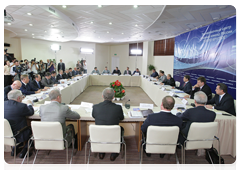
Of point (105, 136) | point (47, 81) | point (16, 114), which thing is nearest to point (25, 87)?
point (47, 81)

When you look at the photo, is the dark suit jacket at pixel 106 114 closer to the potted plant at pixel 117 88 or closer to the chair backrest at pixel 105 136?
the chair backrest at pixel 105 136

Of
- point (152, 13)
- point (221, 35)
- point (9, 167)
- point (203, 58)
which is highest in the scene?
point (152, 13)

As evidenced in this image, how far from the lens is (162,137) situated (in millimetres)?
1908

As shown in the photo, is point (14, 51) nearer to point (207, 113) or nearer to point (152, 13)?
point (152, 13)

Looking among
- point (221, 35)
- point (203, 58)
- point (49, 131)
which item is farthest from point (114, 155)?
point (203, 58)

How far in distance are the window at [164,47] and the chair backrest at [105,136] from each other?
947 cm

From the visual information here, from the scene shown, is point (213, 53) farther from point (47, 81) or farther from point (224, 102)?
point (47, 81)

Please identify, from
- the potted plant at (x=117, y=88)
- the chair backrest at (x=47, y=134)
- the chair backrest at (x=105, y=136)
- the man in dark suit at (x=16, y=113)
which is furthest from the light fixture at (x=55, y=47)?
the chair backrest at (x=105, y=136)

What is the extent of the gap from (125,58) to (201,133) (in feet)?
43.9

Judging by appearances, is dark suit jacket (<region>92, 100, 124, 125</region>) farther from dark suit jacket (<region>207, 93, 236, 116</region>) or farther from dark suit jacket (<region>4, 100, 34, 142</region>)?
dark suit jacket (<region>207, 93, 236, 116</region>)

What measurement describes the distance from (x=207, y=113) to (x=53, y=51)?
1307 centimetres

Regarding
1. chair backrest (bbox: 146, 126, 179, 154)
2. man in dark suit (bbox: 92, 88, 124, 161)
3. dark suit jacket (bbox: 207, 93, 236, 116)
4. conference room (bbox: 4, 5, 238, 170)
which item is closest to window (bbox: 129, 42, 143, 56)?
conference room (bbox: 4, 5, 238, 170)

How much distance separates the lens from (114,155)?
7.82 feet

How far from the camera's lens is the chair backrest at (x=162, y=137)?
Answer: 1.86 meters
